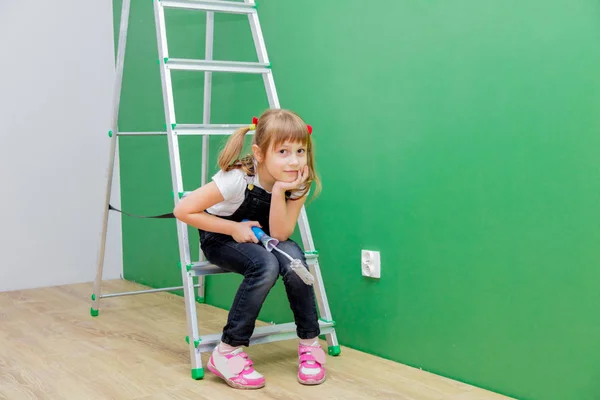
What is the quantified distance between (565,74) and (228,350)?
3.76 feet

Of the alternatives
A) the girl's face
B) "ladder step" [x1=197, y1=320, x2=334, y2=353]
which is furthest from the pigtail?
"ladder step" [x1=197, y1=320, x2=334, y2=353]

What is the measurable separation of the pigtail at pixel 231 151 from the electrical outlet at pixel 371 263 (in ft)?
1.68

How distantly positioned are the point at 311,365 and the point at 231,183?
0.57 m

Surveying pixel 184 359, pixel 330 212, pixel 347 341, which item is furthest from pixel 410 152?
pixel 184 359

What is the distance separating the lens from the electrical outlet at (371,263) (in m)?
2.20

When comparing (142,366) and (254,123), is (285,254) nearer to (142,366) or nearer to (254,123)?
(254,123)

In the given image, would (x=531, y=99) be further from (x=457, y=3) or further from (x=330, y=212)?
(x=330, y=212)

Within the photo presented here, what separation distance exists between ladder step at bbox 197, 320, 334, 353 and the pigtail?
499 millimetres

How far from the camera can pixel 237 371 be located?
195 centimetres

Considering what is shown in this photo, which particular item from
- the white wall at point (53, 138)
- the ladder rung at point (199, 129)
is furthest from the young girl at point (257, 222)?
the white wall at point (53, 138)

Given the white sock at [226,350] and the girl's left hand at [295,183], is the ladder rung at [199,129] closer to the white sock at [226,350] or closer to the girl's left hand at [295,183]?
the girl's left hand at [295,183]

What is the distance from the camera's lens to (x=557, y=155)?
169 cm

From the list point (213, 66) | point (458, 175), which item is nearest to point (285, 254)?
point (458, 175)

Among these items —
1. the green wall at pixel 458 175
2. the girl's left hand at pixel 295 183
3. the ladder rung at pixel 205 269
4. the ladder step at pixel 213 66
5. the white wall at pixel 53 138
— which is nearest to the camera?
the green wall at pixel 458 175
